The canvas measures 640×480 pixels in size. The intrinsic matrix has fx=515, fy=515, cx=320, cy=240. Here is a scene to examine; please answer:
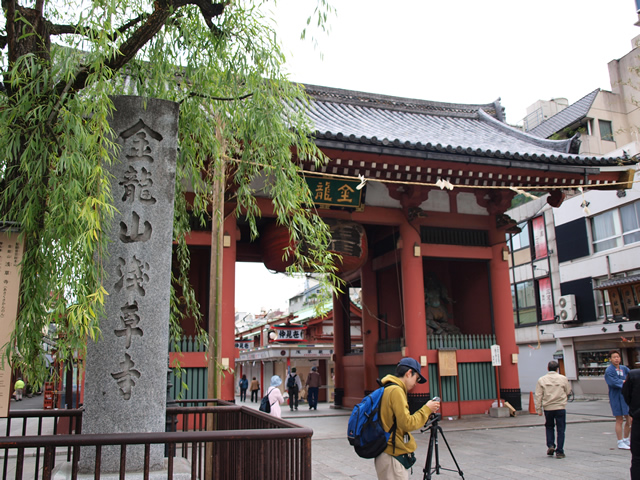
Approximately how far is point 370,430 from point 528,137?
13.8 meters

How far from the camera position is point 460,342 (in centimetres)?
1293

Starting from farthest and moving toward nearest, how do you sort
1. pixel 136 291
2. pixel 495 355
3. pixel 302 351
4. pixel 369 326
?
pixel 302 351 < pixel 369 326 < pixel 495 355 < pixel 136 291

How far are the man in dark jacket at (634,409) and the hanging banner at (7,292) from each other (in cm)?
573

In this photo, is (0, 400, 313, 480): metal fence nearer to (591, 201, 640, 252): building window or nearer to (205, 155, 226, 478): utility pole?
(205, 155, 226, 478): utility pole

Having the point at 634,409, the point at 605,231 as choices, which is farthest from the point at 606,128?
the point at 634,409

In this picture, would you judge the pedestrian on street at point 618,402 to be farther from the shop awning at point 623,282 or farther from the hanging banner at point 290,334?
the hanging banner at point 290,334

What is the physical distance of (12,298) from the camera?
3.78 metres

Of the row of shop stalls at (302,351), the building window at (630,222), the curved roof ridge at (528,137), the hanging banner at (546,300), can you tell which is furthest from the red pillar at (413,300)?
the hanging banner at (546,300)

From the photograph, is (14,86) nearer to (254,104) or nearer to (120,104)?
(120,104)

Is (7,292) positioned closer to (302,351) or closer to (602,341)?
(302,351)

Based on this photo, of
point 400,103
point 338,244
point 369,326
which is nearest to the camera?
point 338,244

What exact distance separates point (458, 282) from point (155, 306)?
12.3m

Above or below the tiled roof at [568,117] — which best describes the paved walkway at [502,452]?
below

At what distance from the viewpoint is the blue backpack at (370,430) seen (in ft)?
12.5
